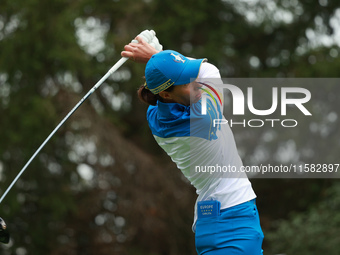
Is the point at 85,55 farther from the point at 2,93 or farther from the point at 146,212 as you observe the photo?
the point at 146,212

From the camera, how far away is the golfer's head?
10.9ft

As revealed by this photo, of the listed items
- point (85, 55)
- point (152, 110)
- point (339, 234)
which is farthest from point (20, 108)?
point (152, 110)

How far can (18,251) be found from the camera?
10.7m

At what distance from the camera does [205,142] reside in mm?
3477

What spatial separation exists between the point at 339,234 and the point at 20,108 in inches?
194

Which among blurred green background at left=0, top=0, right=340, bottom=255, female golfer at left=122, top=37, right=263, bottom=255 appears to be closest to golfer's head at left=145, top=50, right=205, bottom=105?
female golfer at left=122, top=37, right=263, bottom=255

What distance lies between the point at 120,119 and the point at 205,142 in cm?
758

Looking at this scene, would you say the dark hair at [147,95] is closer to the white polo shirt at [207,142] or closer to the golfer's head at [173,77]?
the white polo shirt at [207,142]

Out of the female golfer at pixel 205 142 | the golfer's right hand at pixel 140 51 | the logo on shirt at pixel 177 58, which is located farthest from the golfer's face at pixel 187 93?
the golfer's right hand at pixel 140 51

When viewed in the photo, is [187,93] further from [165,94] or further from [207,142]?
[207,142]

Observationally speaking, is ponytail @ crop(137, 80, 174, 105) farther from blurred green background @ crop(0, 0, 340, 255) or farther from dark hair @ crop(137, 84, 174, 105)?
blurred green background @ crop(0, 0, 340, 255)

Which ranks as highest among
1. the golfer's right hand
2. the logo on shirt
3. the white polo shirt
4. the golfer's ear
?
the golfer's right hand

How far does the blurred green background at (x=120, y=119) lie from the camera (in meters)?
9.84

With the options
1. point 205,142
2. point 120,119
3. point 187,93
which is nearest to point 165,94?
point 187,93
